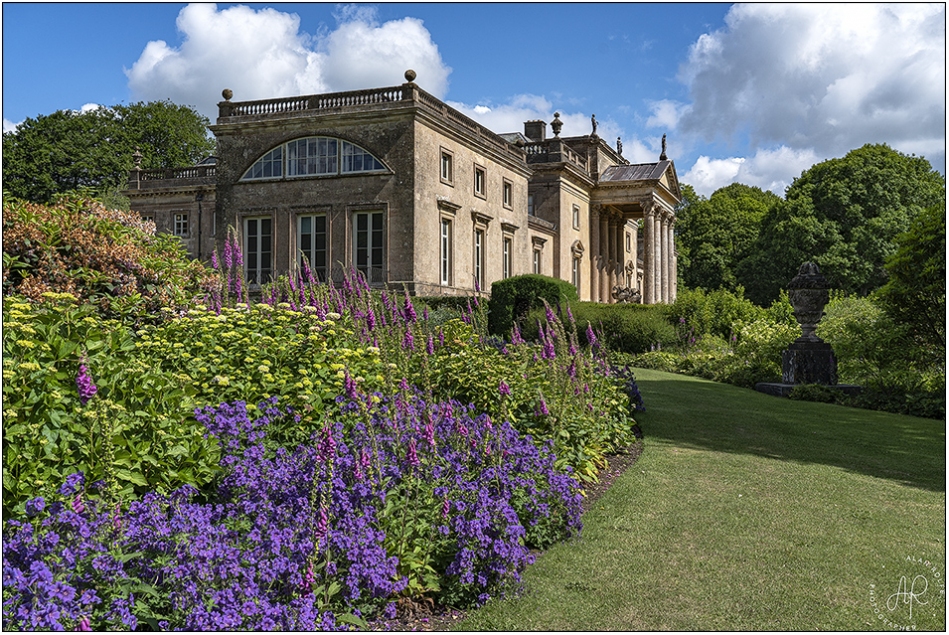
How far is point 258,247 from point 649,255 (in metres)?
23.8

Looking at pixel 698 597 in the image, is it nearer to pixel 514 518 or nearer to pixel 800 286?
pixel 514 518

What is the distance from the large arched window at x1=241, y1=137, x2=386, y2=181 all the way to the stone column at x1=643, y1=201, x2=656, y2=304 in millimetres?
20869

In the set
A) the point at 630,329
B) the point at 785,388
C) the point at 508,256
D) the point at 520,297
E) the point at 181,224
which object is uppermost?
the point at 181,224

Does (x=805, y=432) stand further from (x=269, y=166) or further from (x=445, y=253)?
(x=269, y=166)

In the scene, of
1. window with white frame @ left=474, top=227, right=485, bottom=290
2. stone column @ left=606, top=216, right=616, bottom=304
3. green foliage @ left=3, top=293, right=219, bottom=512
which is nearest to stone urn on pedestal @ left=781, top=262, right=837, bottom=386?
green foliage @ left=3, top=293, right=219, bottom=512

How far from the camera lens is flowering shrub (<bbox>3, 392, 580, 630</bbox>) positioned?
3592 mm

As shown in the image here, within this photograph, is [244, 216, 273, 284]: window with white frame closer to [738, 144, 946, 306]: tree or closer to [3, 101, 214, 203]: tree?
[3, 101, 214, 203]: tree

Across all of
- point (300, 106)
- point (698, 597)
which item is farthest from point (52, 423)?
point (300, 106)

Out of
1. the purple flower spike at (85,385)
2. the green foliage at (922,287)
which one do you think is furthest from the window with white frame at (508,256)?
the purple flower spike at (85,385)

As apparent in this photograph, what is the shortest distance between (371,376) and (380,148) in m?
22.5

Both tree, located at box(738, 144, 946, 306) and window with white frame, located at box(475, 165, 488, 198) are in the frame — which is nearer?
→ window with white frame, located at box(475, 165, 488, 198)

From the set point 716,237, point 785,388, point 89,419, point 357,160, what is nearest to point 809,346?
point 785,388

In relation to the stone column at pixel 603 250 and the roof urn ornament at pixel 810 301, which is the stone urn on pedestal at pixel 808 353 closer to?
the roof urn ornament at pixel 810 301

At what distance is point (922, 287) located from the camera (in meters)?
14.0
